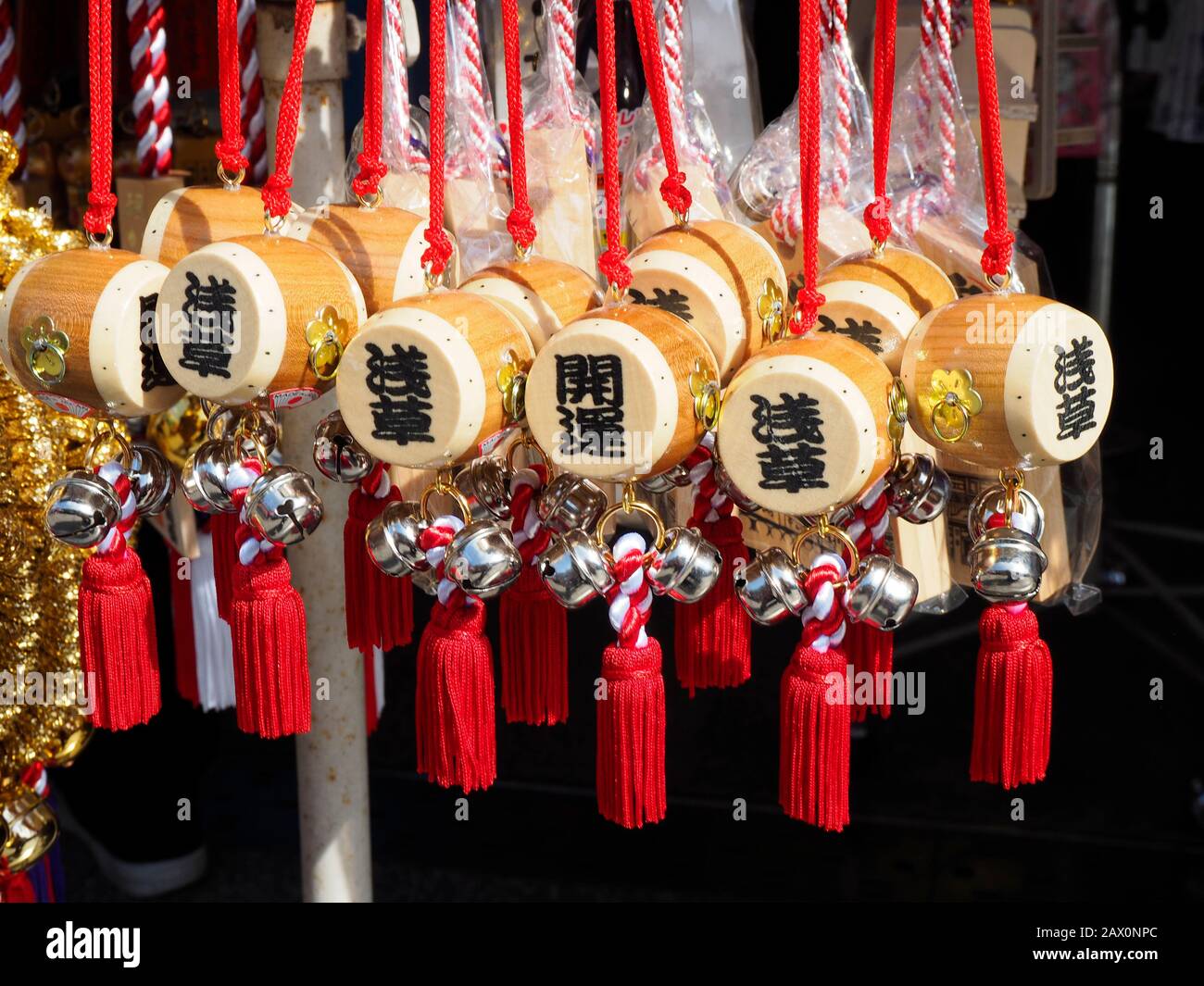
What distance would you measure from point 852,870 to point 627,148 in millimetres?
1375

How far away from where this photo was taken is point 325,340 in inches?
30.7

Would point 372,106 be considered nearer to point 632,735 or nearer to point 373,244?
point 373,244

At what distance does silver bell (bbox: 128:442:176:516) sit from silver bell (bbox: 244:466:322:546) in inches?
3.4

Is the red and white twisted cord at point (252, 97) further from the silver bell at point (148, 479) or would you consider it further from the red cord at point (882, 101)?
the red cord at point (882, 101)

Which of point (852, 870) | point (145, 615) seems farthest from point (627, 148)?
point (852, 870)

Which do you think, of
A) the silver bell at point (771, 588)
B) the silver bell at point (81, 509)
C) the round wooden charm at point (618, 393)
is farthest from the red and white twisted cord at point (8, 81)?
the silver bell at point (771, 588)

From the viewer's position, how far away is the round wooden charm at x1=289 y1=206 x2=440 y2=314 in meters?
0.84

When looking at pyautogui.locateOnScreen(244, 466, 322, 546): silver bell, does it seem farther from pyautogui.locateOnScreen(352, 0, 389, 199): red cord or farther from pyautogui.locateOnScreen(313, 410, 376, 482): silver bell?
pyautogui.locateOnScreen(352, 0, 389, 199): red cord

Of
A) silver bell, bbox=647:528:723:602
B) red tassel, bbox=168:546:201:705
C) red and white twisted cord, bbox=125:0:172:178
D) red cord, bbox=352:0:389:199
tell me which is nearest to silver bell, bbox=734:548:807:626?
silver bell, bbox=647:528:723:602

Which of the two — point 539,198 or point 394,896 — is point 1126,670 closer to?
point 394,896

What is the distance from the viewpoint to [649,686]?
31.2 inches

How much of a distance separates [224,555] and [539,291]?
12.0 inches

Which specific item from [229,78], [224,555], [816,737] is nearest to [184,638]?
[224,555]

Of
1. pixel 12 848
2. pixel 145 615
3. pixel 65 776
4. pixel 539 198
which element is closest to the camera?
pixel 145 615
